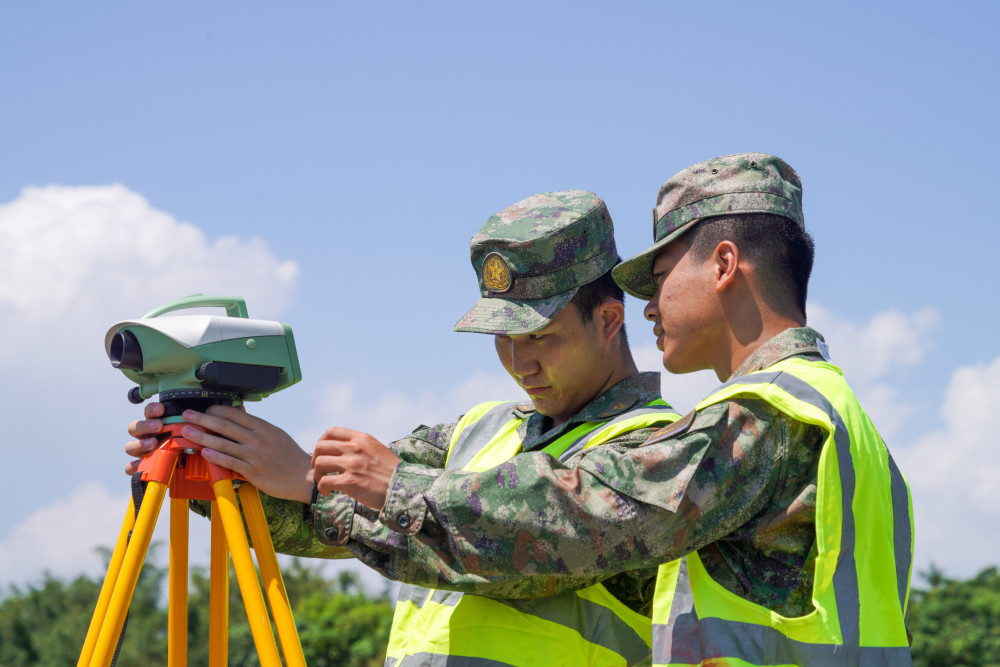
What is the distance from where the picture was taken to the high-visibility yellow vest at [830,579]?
7.73ft

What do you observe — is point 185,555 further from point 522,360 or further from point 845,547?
point 845,547

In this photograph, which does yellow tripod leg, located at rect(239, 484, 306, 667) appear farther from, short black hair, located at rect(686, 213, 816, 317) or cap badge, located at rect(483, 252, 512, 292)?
short black hair, located at rect(686, 213, 816, 317)

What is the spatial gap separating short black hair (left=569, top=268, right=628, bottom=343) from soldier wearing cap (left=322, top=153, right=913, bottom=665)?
86 cm

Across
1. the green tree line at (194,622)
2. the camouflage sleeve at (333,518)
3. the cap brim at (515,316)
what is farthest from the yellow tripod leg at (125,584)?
the green tree line at (194,622)

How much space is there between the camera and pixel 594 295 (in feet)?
11.3

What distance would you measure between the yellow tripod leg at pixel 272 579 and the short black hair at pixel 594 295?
123 centimetres

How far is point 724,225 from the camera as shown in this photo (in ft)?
9.25

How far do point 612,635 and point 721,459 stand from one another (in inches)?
30.7

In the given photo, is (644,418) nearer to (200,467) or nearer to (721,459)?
(721,459)

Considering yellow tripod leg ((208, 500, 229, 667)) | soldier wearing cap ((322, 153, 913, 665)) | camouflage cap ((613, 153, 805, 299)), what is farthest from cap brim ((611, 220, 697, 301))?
yellow tripod leg ((208, 500, 229, 667))

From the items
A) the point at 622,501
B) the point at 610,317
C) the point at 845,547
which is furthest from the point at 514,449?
the point at 845,547

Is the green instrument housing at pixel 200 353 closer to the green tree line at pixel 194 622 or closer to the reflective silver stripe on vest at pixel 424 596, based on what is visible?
the reflective silver stripe on vest at pixel 424 596

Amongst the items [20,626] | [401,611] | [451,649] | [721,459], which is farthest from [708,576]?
[20,626]

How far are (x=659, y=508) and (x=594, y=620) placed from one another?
673mm
